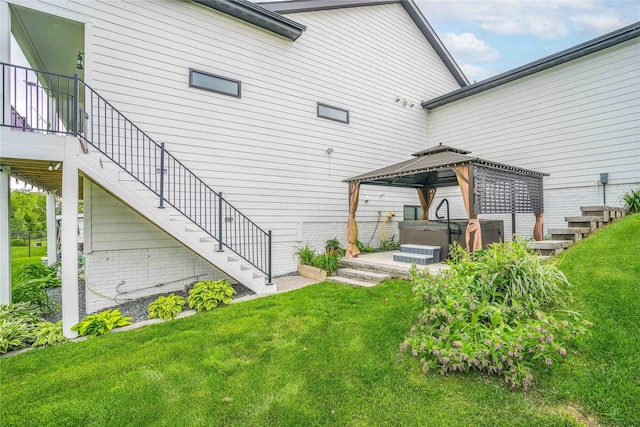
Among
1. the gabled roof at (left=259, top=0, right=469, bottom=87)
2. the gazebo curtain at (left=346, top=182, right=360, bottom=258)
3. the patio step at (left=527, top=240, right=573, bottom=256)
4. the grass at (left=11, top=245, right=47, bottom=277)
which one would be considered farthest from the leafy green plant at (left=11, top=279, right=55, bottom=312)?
the patio step at (left=527, top=240, right=573, bottom=256)

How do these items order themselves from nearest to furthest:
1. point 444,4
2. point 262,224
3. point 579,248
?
point 579,248 → point 262,224 → point 444,4

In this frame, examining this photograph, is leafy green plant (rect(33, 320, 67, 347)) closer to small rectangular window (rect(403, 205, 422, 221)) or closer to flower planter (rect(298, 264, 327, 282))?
flower planter (rect(298, 264, 327, 282))

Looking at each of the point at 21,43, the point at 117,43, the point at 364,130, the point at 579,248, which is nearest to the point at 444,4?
the point at 364,130

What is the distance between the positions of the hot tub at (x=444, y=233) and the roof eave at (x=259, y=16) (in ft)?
18.5

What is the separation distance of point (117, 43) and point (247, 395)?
6419mm

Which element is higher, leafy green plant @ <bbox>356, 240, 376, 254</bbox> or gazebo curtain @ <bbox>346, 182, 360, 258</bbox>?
gazebo curtain @ <bbox>346, 182, 360, 258</bbox>

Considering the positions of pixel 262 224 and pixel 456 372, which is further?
pixel 262 224

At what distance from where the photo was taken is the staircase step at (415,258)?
649cm

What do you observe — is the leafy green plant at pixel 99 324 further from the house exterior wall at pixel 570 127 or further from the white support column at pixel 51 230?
the house exterior wall at pixel 570 127

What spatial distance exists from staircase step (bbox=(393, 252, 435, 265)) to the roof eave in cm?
601

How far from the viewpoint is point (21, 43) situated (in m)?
6.14

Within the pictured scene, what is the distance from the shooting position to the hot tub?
663 cm

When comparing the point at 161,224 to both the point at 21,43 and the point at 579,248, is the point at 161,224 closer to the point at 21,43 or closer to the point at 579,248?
the point at 21,43

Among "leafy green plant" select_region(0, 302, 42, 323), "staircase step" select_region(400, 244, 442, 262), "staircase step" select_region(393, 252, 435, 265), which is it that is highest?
"staircase step" select_region(400, 244, 442, 262)
